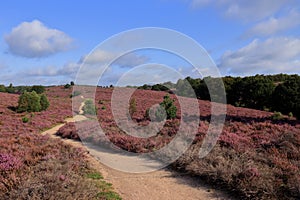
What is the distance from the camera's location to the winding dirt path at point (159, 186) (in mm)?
7469

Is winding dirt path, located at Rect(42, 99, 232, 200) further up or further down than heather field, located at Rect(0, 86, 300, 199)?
further down

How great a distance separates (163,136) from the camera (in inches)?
560

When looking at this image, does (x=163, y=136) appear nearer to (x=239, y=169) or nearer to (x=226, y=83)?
(x=239, y=169)

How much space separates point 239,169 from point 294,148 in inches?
144

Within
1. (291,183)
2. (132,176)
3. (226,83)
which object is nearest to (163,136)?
(132,176)

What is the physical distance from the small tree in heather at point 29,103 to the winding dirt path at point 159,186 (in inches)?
806

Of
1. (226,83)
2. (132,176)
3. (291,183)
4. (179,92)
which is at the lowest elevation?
(132,176)

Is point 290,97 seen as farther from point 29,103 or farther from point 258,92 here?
point 29,103

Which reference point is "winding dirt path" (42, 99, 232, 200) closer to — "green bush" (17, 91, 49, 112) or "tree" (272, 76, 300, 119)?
"tree" (272, 76, 300, 119)

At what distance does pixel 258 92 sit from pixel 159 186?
36208 millimetres

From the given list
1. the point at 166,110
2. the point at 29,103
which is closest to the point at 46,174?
the point at 166,110

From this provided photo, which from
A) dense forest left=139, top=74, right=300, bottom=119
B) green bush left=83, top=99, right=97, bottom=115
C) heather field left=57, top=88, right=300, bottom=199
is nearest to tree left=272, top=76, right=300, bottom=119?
dense forest left=139, top=74, right=300, bottom=119

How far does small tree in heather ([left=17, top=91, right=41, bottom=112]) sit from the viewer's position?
27303 millimetres

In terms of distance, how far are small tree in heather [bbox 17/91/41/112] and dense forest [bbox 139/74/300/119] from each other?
13837 millimetres
